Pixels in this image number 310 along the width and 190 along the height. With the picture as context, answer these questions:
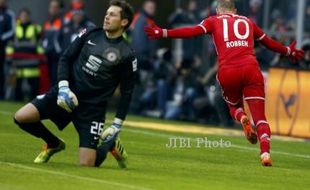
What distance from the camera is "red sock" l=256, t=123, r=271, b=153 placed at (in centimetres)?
1426

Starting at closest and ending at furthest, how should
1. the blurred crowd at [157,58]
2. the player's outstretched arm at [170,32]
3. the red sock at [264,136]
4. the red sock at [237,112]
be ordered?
the player's outstretched arm at [170,32], the red sock at [264,136], the red sock at [237,112], the blurred crowd at [157,58]

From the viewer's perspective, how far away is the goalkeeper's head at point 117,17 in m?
13.0

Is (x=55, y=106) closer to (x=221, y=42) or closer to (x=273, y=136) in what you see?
(x=221, y=42)

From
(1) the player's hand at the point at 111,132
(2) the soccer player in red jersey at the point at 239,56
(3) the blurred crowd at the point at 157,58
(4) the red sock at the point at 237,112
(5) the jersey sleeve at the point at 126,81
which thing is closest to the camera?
(1) the player's hand at the point at 111,132

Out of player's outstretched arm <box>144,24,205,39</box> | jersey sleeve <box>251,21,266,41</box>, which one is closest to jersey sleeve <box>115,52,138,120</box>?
player's outstretched arm <box>144,24,205,39</box>

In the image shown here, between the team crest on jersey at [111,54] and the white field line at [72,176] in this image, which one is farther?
the team crest on jersey at [111,54]

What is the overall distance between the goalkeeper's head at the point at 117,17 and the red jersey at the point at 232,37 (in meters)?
1.75

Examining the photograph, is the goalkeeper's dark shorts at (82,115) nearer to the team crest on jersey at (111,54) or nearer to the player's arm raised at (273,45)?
the team crest on jersey at (111,54)

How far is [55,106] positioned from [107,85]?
610 millimetres

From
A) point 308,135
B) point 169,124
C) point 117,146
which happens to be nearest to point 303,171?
point 117,146

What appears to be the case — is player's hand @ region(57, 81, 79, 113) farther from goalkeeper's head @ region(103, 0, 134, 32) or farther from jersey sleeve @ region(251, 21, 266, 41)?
jersey sleeve @ region(251, 21, 266, 41)

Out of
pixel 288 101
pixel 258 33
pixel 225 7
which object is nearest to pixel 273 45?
pixel 258 33

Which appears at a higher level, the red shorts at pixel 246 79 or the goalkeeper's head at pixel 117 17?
the goalkeeper's head at pixel 117 17

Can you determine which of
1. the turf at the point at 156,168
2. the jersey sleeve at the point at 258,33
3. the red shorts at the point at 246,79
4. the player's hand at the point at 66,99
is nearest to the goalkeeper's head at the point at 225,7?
the jersey sleeve at the point at 258,33
